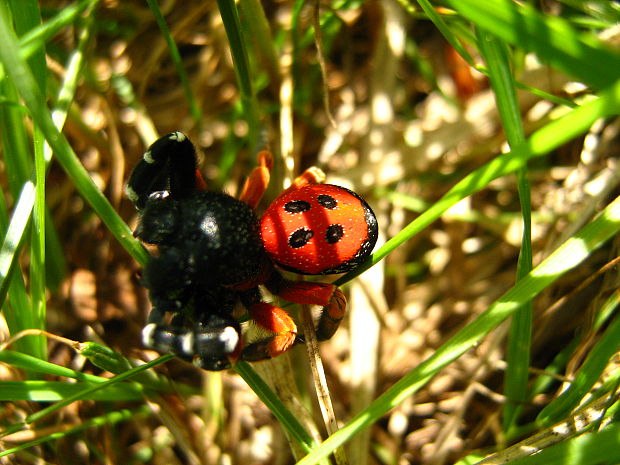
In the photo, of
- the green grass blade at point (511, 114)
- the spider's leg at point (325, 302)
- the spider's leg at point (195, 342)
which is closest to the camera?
the green grass blade at point (511, 114)

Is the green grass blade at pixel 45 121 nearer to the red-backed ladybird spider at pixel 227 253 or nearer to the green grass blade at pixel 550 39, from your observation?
the red-backed ladybird spider at pixel 227 253

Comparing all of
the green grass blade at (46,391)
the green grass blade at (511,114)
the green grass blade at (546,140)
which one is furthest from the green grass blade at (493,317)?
the green grass blade at (46,391)

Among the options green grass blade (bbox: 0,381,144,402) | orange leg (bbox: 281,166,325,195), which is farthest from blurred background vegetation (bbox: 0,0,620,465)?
orange leg (bbox: 281,166,325,195)

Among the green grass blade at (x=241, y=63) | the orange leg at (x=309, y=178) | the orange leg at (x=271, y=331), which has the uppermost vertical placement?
the green grass blade at (x=241, y=63)

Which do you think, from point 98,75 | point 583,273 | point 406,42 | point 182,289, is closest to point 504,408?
point 583,273

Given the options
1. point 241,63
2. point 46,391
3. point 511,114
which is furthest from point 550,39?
point 46,391

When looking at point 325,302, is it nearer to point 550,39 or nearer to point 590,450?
point 590,450

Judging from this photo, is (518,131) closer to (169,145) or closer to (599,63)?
(599,63)
